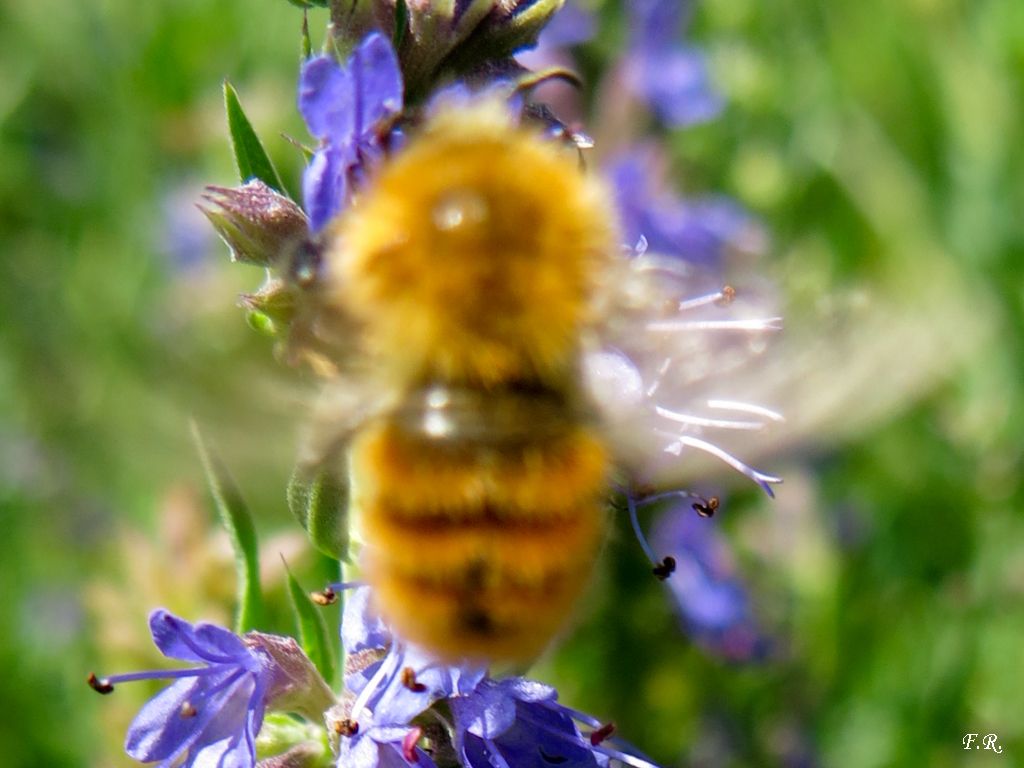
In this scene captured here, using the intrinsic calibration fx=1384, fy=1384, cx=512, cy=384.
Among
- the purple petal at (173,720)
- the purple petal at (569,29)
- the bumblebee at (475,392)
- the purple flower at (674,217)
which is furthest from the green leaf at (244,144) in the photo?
the purple petal at (569,29)

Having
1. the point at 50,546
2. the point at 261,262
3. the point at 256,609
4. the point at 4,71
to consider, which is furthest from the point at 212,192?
the point at 4,71

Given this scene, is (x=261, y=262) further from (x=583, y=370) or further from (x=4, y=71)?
(x=4, y=71)

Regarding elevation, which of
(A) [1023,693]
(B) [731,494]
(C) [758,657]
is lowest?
(A) [1023,693]

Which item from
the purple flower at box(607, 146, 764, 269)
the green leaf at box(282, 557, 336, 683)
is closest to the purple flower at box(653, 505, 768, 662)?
the purple flower at box(607, 146, 764, 269)

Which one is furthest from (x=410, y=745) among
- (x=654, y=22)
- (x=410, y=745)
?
(x=654, y=22)

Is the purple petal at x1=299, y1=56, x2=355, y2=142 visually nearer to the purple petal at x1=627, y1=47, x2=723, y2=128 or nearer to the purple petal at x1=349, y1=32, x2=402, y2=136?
the purple petal at x1=349, y1=32, x2=402, y2=136

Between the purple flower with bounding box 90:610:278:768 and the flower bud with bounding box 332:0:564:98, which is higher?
Result: the flower bud with bounding box 332:0:564:98

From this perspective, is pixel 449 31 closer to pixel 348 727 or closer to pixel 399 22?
pixel 399 22

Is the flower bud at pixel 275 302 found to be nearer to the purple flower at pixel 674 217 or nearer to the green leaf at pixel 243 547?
the green leaf at pixel 243 547
